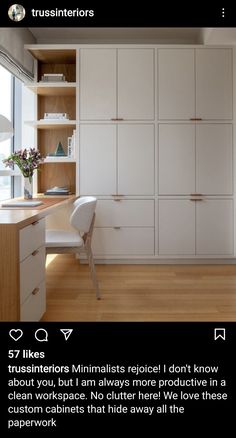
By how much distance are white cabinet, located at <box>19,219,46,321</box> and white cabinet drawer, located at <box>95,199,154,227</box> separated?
1.70 meters

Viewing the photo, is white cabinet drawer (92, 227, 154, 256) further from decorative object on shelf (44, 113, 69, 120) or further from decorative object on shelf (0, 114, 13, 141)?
decorative object on shelf (0, 114, 13, 141)

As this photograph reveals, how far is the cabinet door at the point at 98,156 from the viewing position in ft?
12.8

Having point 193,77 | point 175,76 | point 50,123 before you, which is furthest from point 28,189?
point 193,77

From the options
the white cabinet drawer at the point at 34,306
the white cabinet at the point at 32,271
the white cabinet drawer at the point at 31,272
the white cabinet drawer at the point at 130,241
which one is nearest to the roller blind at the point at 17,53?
the white cabinet drawer at the point at 130,241

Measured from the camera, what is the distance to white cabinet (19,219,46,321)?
180 cm

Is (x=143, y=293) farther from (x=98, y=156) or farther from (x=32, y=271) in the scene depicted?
(x=98, y=156)

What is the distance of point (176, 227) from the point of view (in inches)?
156

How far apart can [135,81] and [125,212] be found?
125 centimetres

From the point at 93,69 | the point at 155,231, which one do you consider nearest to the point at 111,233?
the point at 155,231

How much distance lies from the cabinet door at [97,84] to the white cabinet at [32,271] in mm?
1948
